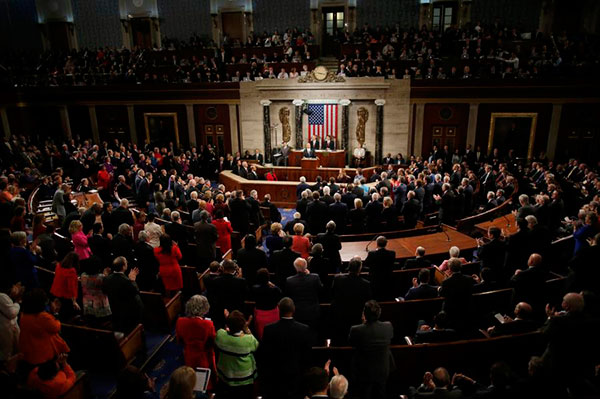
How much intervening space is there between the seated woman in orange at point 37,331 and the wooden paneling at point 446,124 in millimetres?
14474

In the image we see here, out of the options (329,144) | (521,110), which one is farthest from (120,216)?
(521,110)

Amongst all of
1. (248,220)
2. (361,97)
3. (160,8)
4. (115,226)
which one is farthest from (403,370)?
(160,8)

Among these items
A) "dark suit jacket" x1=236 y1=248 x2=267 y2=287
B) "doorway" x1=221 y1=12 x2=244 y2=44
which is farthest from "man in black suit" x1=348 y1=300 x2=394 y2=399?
"doorway" x1=221 y1=12 x2=244 y2=44

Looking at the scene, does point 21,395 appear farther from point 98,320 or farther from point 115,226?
point 115,226

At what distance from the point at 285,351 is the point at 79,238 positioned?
403cm

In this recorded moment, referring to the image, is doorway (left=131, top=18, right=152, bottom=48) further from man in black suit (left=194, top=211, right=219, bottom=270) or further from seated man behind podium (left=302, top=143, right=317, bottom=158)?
man in black suit (left=194, top=211, right=219, bottom=270)

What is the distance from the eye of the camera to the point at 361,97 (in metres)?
15.6

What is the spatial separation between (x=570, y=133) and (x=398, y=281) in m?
12.3

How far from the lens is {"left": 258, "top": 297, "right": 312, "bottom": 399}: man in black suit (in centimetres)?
350

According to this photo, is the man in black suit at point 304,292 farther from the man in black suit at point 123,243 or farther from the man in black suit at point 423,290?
the man in black suit at point 123,243

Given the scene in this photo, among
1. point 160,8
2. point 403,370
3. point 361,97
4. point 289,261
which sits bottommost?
point 403,370

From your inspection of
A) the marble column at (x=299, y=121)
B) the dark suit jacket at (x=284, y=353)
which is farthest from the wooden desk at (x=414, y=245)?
the marble column at (x=299, y=121)

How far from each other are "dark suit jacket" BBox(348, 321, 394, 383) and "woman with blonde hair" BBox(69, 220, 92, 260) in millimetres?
4406

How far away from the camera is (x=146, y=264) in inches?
231
